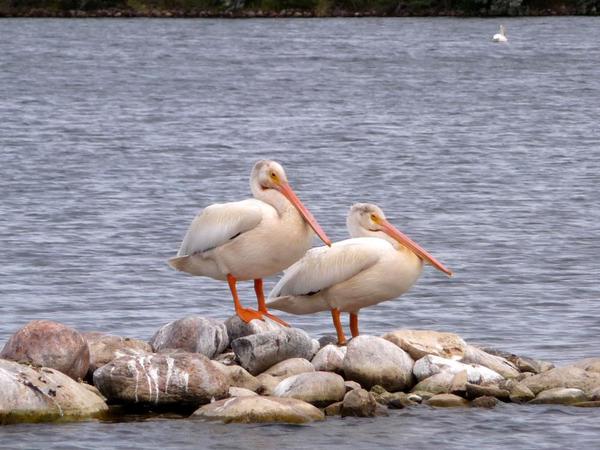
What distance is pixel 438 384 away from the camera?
9539mm

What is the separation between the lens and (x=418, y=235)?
18328mm

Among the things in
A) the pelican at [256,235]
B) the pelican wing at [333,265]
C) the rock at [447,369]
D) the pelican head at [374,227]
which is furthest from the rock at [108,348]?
the rock at [447,369]

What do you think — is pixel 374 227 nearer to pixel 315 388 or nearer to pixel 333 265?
pixel 333 265

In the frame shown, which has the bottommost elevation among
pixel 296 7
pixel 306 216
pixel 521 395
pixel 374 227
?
pixel 296 7

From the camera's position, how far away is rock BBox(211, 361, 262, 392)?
9.43 meters

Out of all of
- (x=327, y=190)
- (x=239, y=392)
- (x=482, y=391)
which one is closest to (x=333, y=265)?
(x=239, y=392)

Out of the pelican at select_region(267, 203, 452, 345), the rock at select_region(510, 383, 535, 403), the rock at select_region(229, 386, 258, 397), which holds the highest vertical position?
the pelican at select_region(267, 203, 452, 345)

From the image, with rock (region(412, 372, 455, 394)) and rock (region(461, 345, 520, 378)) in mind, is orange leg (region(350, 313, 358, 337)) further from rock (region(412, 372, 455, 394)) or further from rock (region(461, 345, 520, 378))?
rock (region(412, 372, 455, 394))

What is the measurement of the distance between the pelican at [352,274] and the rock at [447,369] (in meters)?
0.57

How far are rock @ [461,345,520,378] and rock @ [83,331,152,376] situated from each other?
2017mm

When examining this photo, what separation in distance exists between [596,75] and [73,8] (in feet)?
193

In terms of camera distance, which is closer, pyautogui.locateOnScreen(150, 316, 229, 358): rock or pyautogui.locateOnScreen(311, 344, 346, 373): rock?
pyautogui.locateOnScreen(311, 344, 346, 373): rock

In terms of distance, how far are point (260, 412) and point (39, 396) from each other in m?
1.24

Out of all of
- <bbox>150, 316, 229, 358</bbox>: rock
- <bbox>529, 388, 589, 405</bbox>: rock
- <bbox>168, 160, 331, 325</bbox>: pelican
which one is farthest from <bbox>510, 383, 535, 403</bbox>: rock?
<bbox>150, 316, 229, 358</bbox>: rock
